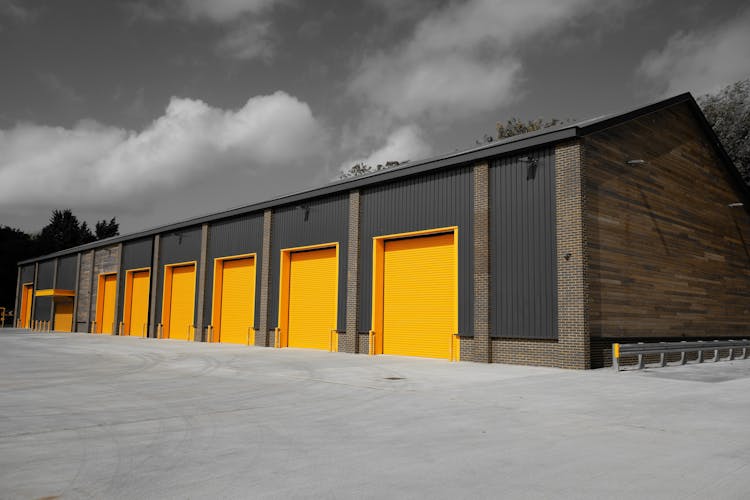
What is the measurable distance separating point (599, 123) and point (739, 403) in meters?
10.2

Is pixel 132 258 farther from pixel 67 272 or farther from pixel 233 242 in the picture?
pixel 67 272

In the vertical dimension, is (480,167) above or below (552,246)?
above

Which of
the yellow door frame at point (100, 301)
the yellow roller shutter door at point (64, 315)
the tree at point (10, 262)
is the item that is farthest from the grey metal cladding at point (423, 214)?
the tree at point (10, 262)

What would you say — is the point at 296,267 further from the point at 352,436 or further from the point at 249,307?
the point at 352,436

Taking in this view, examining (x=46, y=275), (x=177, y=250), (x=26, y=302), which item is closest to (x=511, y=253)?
(x=177, y=250)

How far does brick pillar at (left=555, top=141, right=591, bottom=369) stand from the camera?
16016mm

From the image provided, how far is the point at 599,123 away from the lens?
698 inches

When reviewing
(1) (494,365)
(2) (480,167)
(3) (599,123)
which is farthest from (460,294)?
(3) (599,123)

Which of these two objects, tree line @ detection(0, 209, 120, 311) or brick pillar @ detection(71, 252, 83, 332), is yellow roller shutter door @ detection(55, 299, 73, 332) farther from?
tree line @ detection(0, 209, 120, 311)

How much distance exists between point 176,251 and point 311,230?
42.9 ft

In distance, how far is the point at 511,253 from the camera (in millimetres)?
18047

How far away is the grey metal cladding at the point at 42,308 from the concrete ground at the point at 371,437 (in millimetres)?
43964

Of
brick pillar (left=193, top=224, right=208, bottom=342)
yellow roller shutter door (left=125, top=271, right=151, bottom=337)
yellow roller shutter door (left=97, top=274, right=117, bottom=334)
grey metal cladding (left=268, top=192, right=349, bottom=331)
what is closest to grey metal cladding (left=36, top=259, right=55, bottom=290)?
yellow roller shutter door (left=97, top=274, right=117, bottom=334)

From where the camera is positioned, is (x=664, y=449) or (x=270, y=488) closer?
(x=270, y=488)
